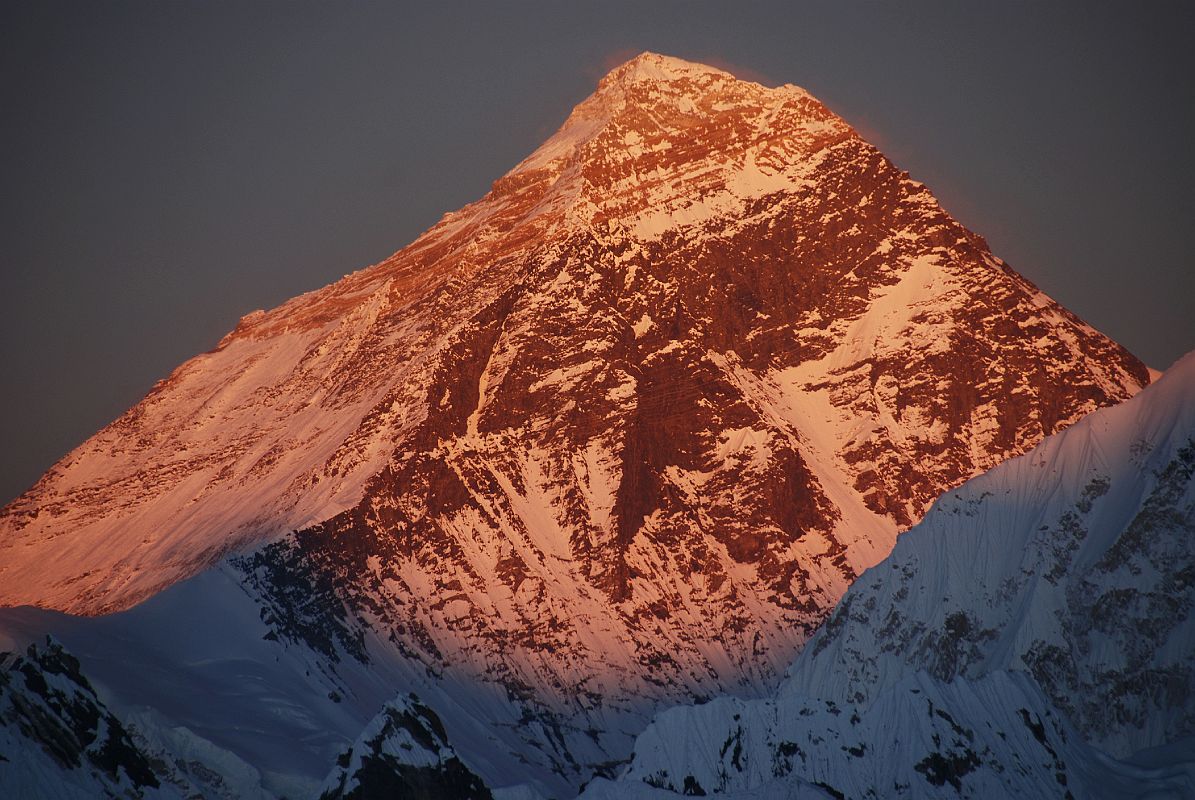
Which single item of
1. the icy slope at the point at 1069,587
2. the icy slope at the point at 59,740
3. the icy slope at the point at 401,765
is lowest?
the icy slope at the point at 1069,587

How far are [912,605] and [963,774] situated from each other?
48.8m

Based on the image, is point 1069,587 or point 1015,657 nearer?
point 1015,657

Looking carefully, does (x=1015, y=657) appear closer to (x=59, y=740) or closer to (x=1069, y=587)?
(x=1069, y=587)

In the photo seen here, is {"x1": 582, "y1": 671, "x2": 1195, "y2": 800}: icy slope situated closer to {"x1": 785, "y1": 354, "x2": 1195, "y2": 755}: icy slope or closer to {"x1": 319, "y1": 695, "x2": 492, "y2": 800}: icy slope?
{"x1": 785, "y1": 354, "x2": 1195, "y2": 755}: icy slope

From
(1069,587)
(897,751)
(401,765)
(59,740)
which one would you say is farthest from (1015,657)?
(59,740)

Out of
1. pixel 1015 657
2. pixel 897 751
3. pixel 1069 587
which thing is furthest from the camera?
pixel 1069 587

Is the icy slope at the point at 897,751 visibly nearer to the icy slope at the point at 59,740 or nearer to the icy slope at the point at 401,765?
the icy slope at the point at 401,765

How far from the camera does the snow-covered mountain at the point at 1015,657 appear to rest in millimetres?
133500

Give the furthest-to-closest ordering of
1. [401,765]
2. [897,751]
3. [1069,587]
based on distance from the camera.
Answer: [1069,587]
[897,751]
[401,765]

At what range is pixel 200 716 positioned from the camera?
634 feet

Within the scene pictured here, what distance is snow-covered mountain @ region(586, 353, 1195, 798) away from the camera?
134 m

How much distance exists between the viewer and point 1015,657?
527ft

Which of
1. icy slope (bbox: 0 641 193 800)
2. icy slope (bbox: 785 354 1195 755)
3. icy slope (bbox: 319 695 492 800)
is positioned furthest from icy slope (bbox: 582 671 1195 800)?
icy slope (bbox: 0 641 193 800)

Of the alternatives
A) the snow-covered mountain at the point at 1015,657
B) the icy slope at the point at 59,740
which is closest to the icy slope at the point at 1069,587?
the snow-covered mountain at the point at 1015,657
